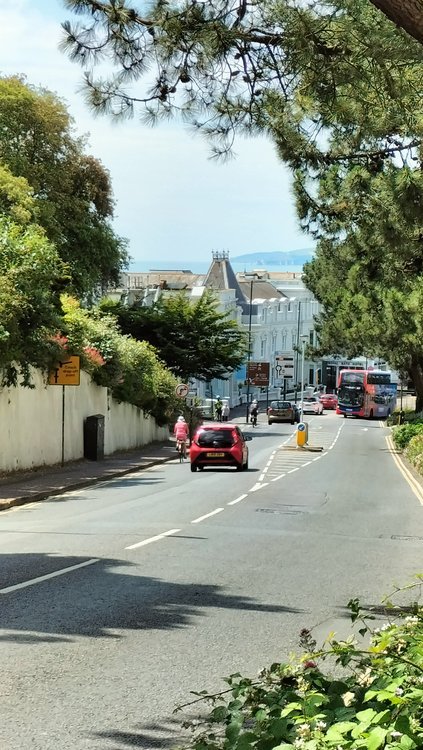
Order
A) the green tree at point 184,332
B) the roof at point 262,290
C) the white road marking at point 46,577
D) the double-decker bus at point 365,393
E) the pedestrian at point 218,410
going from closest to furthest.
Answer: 1. the white road marking at point 46,577
2. the green tree at point 184,332
3. the pedestrian at point 218,410
4. the double-decker bus at point 365,393
5. the roof at point 262,290

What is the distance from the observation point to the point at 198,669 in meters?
7.00

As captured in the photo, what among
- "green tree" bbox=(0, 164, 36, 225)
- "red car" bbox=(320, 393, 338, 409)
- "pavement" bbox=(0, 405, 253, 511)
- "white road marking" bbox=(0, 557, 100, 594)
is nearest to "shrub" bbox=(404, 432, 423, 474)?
"pavement" bbox=(0, 405, 253, 511)

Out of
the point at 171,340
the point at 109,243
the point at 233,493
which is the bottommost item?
the point at 233,493

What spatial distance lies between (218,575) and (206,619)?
8.35 feet

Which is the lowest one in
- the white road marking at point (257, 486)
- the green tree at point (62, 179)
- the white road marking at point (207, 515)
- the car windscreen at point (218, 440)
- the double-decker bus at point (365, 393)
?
the white road marking at point (257, 486)

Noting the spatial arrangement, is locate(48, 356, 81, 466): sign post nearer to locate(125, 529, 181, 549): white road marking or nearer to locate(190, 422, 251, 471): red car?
locate(190, 422, 251, 471): red car

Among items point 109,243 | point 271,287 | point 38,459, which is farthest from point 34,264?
point 271,287

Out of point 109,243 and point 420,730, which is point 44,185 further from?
point 420,730

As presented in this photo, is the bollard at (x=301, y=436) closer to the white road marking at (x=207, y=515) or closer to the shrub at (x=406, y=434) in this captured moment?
the shrub at (x=406, y=434)

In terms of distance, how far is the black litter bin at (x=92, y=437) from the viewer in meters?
35.1

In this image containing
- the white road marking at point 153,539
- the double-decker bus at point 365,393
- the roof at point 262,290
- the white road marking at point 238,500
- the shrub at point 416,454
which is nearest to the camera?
the white road marking at point 153,539

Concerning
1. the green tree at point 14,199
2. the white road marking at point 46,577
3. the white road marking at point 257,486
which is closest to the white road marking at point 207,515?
the white road marking at point 46,577

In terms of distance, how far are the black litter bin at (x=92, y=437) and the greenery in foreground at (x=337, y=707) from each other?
29.7 meters

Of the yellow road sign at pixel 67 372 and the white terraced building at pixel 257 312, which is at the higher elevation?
the white terraced building at pixel 257 312
